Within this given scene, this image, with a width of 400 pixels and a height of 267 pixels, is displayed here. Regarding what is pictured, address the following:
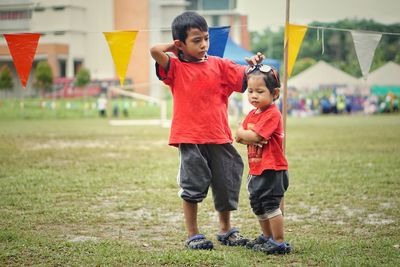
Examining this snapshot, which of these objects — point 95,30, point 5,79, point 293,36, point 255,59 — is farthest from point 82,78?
point 255,59

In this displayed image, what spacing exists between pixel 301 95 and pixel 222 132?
125ft

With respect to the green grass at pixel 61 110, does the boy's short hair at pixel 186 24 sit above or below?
above

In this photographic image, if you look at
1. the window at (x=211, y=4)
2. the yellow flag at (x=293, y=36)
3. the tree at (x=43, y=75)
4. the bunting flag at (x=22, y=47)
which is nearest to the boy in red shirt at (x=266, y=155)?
the yellow flag at (x=293, y=36)

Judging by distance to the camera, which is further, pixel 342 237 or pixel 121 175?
pixel 121 175

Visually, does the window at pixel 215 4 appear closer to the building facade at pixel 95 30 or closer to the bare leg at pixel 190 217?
the building facade at pixel 95 30

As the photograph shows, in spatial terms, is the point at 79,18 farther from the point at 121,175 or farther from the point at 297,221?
the point at 297,221

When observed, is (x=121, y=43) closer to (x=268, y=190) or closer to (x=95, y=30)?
(x=268, y=190)

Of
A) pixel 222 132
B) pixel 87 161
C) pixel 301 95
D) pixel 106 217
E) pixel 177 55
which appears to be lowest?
pixel 301 95

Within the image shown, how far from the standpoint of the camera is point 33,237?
5211mm

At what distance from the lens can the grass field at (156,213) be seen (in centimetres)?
455

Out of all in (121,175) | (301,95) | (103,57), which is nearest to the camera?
(121,175)

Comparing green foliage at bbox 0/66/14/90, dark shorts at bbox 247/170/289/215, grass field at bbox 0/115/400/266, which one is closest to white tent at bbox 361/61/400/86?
green foliage at bbox 0/66/14/90

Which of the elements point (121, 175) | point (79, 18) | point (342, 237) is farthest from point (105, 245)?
point (79, 18)

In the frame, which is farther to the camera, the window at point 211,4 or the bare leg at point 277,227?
the window at point 211,4
